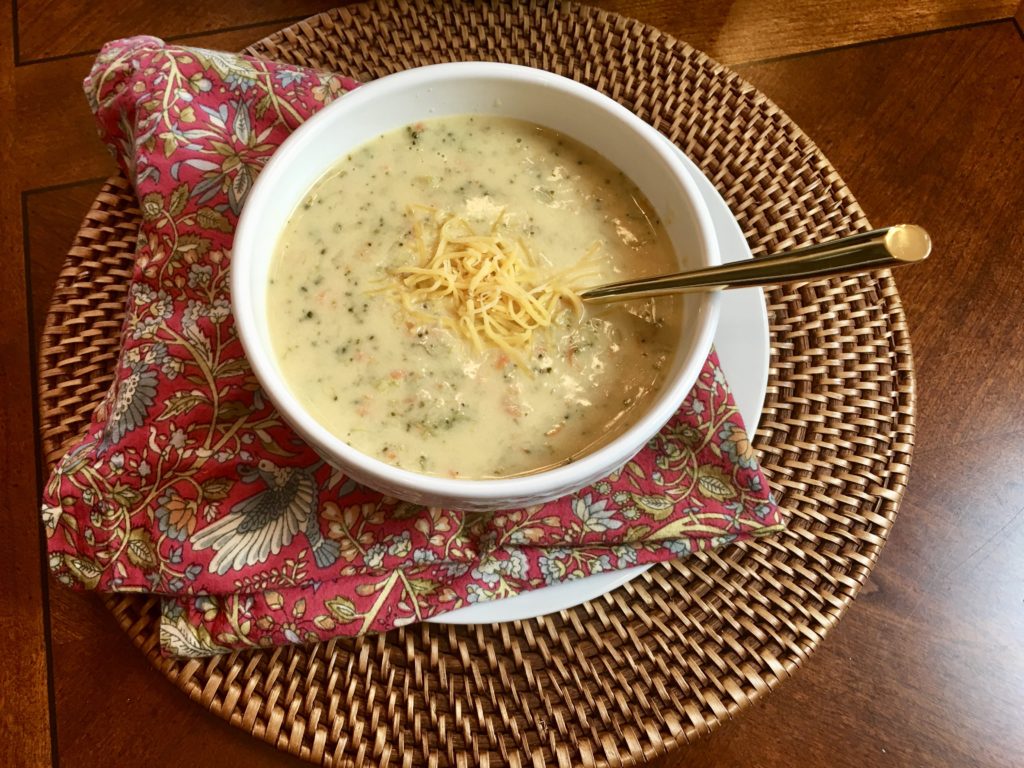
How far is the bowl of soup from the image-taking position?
760mm

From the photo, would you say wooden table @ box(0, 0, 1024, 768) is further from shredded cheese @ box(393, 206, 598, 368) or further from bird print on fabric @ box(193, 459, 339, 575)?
shredded cheese @ box(393, 206, 598, 368)

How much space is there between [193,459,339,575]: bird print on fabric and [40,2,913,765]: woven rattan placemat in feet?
0.42

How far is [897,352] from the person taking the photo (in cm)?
101

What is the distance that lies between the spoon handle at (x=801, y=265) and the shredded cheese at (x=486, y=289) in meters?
0.04

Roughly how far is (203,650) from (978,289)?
3.78 feet

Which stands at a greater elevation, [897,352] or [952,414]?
[897,352]

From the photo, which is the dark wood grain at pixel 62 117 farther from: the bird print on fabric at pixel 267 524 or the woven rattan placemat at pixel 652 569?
the bird print on fabric at pixel 267 524

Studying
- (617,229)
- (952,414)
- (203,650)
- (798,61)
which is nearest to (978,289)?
(952,414)

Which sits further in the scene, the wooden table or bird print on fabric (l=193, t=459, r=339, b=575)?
the wooden table

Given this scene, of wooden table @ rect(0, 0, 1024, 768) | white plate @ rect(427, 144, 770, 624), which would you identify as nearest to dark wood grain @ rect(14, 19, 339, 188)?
wooden table @ rect(0, 0, 1024, 768)

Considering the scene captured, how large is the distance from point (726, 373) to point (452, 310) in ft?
1.12

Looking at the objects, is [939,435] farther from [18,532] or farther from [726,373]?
[18,532]

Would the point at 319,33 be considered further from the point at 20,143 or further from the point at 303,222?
the point at 20,143

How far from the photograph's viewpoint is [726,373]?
0.93m
